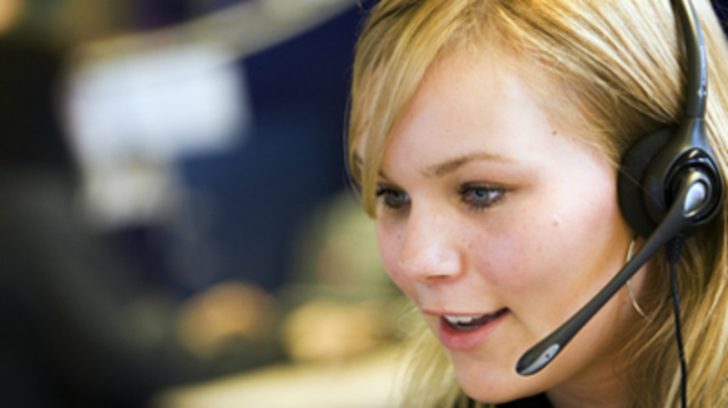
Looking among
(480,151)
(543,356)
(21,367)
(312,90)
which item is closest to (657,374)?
(543,356)

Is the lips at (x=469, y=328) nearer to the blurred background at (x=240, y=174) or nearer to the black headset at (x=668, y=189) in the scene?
the black headset at (x=668, y=189)

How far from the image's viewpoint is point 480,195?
900 millimetres

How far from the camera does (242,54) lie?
332 centimetres

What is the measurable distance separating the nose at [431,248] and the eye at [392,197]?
2.2 inches

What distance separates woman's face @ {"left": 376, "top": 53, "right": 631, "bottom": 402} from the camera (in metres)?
0.88

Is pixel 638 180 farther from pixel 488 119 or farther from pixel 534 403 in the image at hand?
pixel 534 403

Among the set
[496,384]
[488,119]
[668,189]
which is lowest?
[496,384]

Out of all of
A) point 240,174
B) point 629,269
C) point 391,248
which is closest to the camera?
point 629,269

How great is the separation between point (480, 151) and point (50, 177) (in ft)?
4.89

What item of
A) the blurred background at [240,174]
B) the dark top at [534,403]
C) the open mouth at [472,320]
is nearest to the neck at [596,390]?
the dark top at [534,403]

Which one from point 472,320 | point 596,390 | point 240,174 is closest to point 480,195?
point 472,320

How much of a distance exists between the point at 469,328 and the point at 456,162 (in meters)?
0.15

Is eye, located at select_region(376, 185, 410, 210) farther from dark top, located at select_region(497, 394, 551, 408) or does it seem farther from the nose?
dark top, located at select_region(497, 394, 551, 408)

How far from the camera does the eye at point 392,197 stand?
973mm
